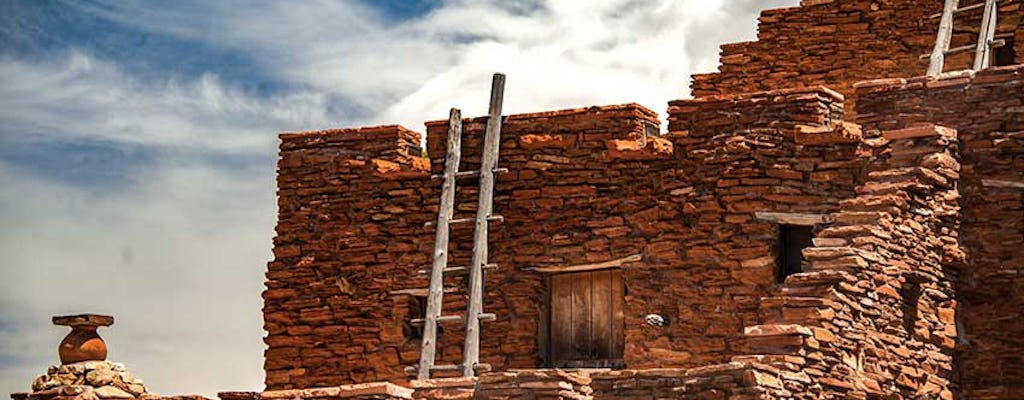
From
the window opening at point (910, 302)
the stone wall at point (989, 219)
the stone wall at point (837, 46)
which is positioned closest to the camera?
the window opening at point (910, 302)

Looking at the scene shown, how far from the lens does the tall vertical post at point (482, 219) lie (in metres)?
24.5

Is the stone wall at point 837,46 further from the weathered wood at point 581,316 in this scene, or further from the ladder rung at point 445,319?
the ladder rung at point 445,319

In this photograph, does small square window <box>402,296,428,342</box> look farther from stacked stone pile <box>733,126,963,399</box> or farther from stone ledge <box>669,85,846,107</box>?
stacked stone pile <box>733,126,963,399</box>

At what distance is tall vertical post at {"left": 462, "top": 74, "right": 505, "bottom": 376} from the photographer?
24.5 m

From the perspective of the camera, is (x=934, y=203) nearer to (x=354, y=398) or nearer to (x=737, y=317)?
Answer: (x=737, y=317)

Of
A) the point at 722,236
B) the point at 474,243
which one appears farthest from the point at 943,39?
the point at 474,243

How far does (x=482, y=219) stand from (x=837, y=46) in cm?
564

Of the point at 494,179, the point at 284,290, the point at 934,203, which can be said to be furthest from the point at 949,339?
the point at 284,290

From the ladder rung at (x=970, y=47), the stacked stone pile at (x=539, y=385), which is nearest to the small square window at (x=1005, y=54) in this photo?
the ladder rung at (x=970, y=47)

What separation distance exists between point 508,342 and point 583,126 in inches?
97.9

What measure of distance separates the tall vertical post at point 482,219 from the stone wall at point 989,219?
4.41 m

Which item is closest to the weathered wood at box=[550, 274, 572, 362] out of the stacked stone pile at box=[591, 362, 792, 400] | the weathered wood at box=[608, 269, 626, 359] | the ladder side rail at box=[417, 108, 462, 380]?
the weathered wood at box=[608, 269, 626, 359]

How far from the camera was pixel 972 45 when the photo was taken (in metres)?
26.9

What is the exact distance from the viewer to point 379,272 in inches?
1002
